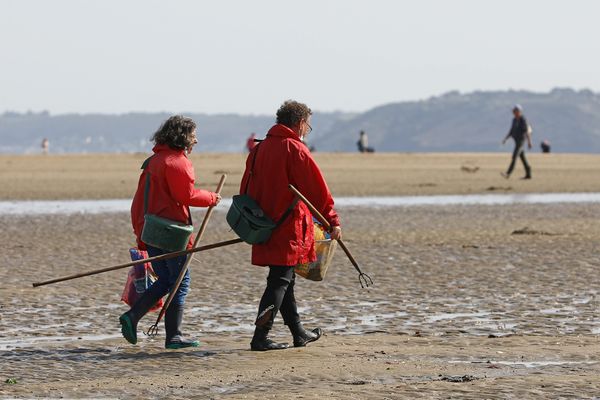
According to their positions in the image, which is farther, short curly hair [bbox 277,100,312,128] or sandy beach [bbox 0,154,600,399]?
short curly hair [bbox 277,100,312,128]

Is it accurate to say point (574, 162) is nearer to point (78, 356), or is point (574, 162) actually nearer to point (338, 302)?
point (338, 302)

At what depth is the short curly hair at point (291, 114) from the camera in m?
8.53

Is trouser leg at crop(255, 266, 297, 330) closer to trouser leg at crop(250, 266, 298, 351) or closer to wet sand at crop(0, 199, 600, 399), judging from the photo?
trouser leg at crop(250, 266, 298, 351)

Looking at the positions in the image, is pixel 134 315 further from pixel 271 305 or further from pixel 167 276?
pixel 271 305

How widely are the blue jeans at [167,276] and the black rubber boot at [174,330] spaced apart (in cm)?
6

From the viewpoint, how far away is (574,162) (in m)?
44.3

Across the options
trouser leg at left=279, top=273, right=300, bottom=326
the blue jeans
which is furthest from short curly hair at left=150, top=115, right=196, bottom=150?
trouser leg at left=279, top=273, right=300, bottom=326

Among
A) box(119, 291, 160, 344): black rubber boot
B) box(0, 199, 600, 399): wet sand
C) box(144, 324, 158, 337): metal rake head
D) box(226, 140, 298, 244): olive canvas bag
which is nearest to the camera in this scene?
box(0, 199, 600, 399): wet sand

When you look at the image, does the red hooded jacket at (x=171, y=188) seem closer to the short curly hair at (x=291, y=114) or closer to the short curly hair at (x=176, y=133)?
the short curly hair at (x=176, y=133)

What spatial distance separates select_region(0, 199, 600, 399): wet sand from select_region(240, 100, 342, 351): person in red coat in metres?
0.29

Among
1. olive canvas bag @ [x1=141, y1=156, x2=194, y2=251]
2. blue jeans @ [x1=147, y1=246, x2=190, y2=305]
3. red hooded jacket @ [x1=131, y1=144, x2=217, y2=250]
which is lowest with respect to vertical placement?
blue jeans @ [x1=147, y1=246, x2=190, y2=305]

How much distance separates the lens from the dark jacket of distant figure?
1126 inches

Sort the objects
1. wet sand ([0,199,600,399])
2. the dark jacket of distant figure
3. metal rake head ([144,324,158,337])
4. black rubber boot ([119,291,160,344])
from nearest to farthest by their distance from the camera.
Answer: wet sand ([0,199,600,399]), black rubber boot ([119,291,160,344]), metal rake head ([144,324,158,337]), the dark jacket of distant figure

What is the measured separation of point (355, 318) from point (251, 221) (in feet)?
5.91
